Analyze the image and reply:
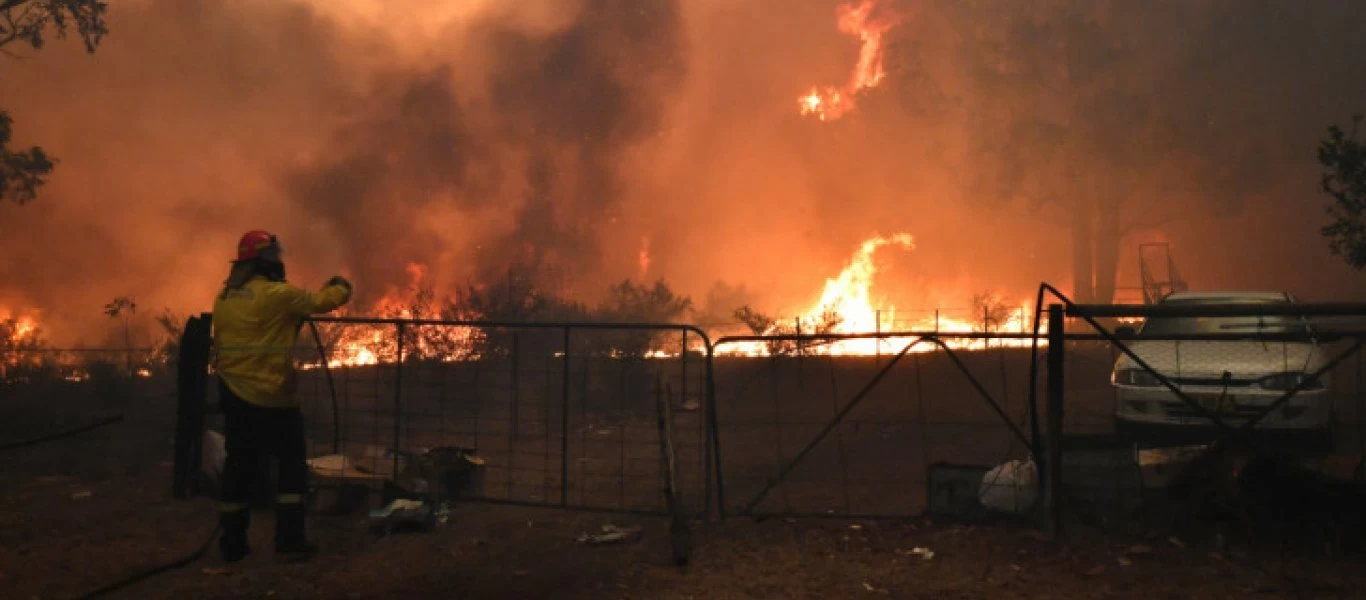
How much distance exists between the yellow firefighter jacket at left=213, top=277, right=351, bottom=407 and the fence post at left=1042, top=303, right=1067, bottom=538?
4.76 metres

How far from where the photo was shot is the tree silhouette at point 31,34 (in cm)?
1723

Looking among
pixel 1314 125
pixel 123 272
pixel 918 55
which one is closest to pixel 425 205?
pixel 123 272

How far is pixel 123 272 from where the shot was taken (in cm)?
2673

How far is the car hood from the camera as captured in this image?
868cm

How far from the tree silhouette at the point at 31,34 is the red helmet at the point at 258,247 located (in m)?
13.9

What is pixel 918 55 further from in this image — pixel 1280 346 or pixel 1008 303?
pixel 1280 346

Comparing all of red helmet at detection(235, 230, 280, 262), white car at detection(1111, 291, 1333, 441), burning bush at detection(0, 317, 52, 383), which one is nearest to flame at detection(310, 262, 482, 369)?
burning bush at detection(0, 317, 52, 383)

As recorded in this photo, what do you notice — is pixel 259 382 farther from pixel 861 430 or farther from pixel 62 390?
pixel 62 390

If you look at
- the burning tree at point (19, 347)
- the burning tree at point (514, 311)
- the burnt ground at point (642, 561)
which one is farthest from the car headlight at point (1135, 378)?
the burning tree at point (19, 347)

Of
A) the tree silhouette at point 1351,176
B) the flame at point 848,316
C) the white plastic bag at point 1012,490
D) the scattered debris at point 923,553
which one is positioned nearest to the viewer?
the scattered debris at point 923,553

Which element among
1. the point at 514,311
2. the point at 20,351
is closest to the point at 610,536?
the point at 514,311

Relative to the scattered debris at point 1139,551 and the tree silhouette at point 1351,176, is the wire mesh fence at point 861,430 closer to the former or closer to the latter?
the scattered debris at point 1139,551

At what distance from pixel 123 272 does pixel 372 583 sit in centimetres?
2531

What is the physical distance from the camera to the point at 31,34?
695 inches
